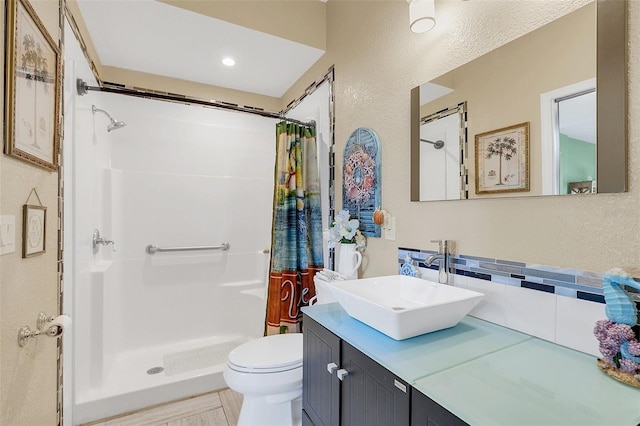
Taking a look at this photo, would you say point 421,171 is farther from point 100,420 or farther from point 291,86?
point 100,420

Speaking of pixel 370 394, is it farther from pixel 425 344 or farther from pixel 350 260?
pixel 350 260

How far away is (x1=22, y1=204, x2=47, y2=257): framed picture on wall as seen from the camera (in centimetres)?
108

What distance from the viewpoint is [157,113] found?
8.75ft

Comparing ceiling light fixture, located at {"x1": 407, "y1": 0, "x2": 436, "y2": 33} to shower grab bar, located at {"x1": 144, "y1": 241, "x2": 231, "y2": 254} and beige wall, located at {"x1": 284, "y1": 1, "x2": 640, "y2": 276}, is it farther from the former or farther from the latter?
shower grab bar, located at {"x1": 144, "y1": 241, "x2": 231, "y2": 254}

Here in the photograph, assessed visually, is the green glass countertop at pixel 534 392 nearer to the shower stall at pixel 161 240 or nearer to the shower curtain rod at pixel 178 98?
the shower stall at pixel 161 240

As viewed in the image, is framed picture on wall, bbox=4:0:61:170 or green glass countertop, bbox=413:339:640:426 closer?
green glass countertop, bbox=413:339:640:426

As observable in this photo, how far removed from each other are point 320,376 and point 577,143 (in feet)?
3.81

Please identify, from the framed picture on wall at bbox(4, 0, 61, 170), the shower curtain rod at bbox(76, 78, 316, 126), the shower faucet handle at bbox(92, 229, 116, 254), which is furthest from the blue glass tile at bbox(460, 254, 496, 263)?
the shower faucet handle at bbox(92, 229, 116, 254)

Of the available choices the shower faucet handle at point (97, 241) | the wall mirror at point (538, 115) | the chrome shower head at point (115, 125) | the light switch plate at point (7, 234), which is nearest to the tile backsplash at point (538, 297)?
the wall mirror at point (538, 115)

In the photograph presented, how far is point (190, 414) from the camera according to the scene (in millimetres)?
1842

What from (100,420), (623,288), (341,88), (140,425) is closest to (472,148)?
(623,288)

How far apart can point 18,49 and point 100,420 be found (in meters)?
1.94

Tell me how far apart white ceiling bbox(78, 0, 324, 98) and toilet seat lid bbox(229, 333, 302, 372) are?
197 cm

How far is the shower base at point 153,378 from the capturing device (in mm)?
1802
